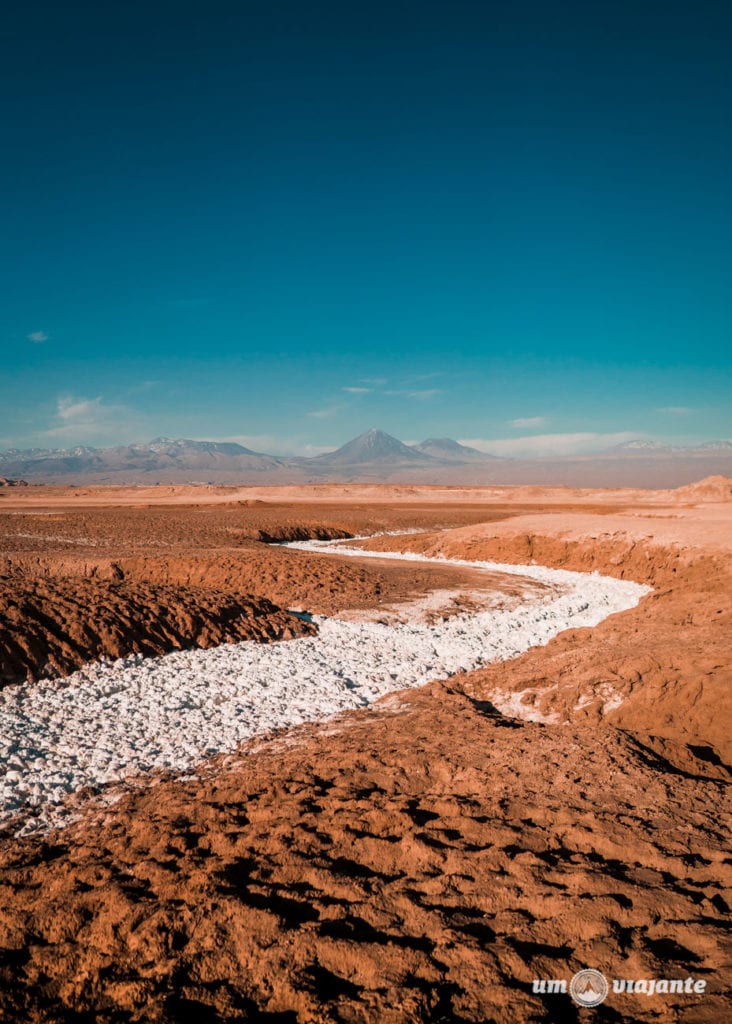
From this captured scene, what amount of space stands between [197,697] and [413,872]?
5.81 m

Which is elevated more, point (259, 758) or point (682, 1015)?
point (682, 1015)

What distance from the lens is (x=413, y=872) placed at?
14.7 feet

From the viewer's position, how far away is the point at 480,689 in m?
9.74

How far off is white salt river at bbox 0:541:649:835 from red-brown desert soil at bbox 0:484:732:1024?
2.17 feet

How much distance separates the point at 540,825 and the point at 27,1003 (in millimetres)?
3778

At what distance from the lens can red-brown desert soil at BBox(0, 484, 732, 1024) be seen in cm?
340

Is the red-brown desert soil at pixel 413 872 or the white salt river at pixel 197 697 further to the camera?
the white salt river at pixel 197 697

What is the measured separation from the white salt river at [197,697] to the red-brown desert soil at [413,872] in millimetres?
663

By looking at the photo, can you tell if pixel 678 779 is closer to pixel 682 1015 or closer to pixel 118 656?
pixel 682 1015

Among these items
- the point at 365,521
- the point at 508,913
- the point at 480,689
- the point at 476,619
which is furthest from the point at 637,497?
the point at 508,913

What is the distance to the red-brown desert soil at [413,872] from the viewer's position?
11.1 feet

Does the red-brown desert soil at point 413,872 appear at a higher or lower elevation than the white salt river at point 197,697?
higher

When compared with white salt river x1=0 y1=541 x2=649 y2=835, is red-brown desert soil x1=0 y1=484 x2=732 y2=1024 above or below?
above

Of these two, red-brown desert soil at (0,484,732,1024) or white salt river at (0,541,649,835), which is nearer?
red-brown desert soil at (0,484,732,1024)
